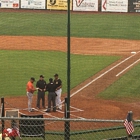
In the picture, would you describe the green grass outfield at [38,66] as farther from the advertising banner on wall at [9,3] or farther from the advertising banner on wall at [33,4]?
the advertising banner on wall at [9,3]

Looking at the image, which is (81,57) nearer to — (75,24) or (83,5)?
(75,24)

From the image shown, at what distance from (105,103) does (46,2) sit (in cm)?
3101

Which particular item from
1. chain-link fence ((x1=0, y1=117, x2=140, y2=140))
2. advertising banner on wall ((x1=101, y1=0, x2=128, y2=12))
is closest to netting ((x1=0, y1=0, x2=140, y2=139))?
advertising banner on wall ((x1=101, y1=0, x2=128, y2=12))

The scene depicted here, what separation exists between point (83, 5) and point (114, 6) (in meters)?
3.17

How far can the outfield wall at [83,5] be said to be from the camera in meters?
47.2

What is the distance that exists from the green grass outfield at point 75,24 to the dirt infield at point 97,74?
259cm

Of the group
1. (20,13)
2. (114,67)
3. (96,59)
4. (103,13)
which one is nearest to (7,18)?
(20,13)

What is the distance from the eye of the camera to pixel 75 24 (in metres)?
42.2

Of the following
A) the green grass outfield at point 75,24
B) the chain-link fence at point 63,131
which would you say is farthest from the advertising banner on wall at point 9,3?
the chain-link fence at point 63,131

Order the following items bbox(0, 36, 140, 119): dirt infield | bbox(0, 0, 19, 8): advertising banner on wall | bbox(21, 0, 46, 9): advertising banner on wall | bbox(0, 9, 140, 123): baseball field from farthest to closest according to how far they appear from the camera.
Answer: bbox(0, 0, 19, 8): advertising banner on wall → bbox(21, 0, 46, 9): advertising banner on wall → bbox(0, 9, 140, 123): baseball field → bbox(0, 36, 140, 119): dirt infield

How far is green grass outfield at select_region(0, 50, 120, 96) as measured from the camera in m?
22.1

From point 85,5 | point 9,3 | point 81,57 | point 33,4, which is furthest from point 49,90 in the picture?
point 9,3

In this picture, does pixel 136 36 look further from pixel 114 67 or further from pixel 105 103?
pixel 105 103

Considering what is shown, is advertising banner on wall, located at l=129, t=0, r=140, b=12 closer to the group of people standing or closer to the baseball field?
the baseball field
